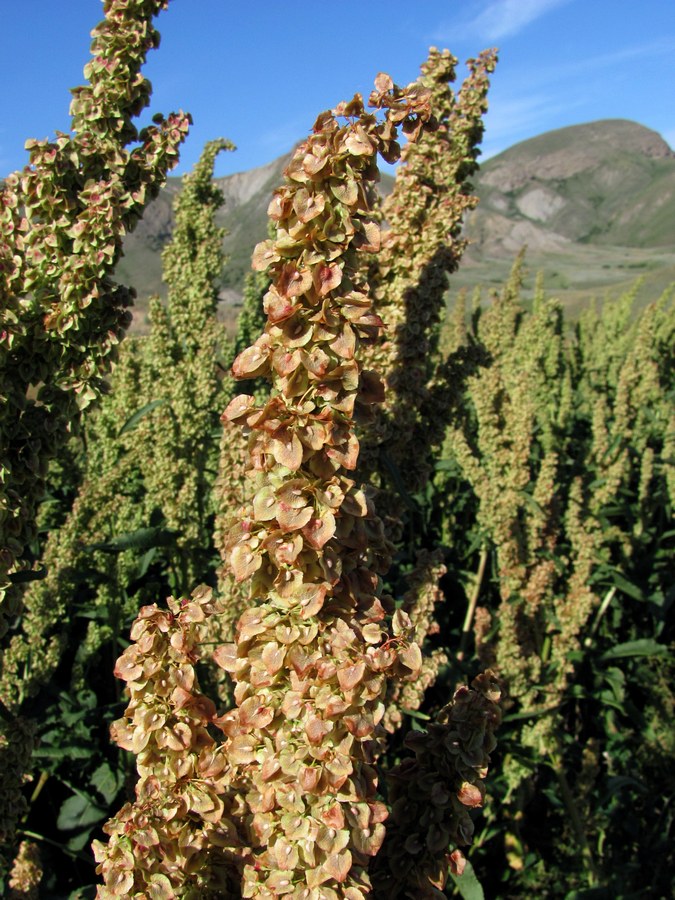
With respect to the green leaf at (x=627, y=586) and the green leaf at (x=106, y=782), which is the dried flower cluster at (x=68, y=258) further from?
the green leaf at (x=627, y=586)

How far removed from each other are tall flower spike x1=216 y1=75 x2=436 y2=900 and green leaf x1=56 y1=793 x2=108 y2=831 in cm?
271

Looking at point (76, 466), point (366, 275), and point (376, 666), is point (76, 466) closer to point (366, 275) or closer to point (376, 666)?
point (366, 275)

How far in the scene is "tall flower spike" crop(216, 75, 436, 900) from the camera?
1203 mm

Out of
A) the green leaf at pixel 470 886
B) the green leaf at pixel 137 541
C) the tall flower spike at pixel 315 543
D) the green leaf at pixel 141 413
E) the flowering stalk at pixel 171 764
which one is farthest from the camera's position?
the green leaf at pixel 141 413

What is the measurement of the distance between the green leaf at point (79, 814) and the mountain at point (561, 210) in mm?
33506

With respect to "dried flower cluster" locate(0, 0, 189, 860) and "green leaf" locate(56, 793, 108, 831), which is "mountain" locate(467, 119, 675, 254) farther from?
"dried flower cluster" locate(0, 0, 189, 860)

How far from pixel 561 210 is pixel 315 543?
383 ft

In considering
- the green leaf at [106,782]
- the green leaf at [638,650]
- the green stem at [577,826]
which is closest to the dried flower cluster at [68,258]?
the green leaf at [106,782]

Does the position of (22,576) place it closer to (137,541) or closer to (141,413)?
(137,541)

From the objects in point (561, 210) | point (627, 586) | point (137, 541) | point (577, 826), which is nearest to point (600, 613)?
point (627, 586)

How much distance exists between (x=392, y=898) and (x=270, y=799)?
433mm

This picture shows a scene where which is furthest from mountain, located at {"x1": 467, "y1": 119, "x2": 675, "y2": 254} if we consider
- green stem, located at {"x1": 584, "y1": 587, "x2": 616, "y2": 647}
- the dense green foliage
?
the dense green foliage

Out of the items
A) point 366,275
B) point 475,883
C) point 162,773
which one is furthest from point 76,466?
point 162,773

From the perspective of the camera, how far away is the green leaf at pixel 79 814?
3.63 metres
